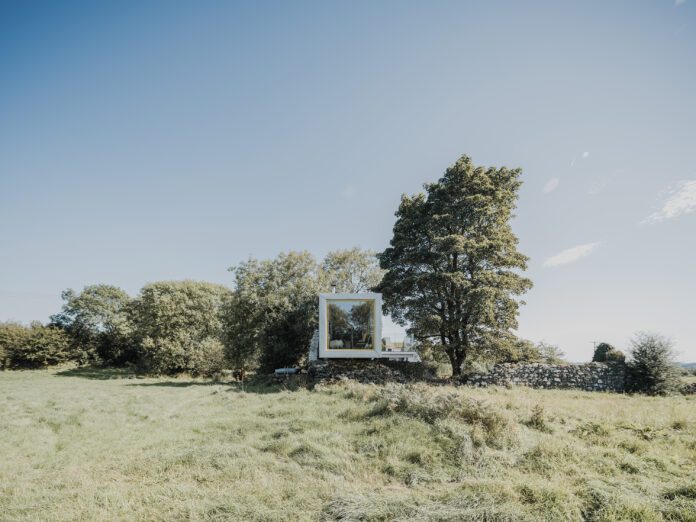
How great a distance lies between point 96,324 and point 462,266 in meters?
39.9

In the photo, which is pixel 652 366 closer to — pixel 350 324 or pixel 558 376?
pixel 558 376

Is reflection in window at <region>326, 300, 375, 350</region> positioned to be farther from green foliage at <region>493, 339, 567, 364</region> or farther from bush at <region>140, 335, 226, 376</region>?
bush at <region>140, 335, 226, 376</region>

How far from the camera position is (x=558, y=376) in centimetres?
1362

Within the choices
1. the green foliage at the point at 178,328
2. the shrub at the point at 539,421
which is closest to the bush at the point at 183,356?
the green foliage at the point at 178,328

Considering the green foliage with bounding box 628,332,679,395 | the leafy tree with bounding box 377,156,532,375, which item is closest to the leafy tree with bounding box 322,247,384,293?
the leafy tree with bounding box 377,156,532,375

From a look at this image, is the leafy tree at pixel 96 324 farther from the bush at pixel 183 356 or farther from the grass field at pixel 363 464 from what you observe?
the grass field at pixel 363 464

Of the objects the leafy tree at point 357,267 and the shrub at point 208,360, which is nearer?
the shrub at point 208,360

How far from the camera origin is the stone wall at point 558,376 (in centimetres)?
1322

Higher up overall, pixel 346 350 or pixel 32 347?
pixel 346 350

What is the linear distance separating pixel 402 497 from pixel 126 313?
130ft

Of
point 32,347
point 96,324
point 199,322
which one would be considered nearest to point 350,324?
point 199,322

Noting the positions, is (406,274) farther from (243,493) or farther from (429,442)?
(243,493)

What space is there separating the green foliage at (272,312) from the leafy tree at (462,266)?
6720 mm

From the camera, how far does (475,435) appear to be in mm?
5480
